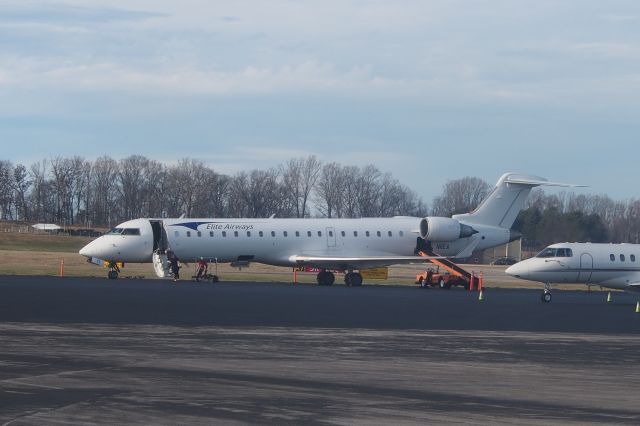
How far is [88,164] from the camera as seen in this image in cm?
14775

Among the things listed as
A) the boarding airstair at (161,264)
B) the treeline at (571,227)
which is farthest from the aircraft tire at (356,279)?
the treeline at (571,227)

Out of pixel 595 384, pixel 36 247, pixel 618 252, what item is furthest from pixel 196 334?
pixel 36 247

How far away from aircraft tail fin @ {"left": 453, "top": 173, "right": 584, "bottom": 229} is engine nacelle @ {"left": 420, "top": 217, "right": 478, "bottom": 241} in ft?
6.72

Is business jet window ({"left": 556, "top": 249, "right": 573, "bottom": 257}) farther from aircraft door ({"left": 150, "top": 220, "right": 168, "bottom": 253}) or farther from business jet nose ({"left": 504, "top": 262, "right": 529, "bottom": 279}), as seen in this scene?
aircraft door ({"left": 150, "top": 220, "right": 168, "bottom": 253})

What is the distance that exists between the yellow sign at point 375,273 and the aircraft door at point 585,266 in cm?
1974

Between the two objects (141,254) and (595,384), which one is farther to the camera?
(141,254)

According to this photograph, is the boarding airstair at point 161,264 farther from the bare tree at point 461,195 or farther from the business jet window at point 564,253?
the bare tree at point 461,195

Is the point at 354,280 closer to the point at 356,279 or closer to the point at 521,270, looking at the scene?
the point at 356,279

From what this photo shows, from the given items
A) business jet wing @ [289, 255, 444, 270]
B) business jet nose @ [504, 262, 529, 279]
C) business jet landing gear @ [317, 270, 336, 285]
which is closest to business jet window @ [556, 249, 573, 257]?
business jet nose @ [504, 262, 529, 279]

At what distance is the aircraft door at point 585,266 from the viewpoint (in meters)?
42.7

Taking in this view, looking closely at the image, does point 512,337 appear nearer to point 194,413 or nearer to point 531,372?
point 531,372

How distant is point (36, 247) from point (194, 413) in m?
84.1

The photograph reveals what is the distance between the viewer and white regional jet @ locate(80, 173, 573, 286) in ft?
177

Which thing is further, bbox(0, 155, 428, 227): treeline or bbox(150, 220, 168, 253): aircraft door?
bbox(0, 155, 428, 227): treeline
